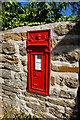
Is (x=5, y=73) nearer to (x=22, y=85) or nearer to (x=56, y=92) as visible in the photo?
(x=22, y=85)

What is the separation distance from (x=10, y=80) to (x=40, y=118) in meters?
0.82

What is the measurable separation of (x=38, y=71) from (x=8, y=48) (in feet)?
2.08

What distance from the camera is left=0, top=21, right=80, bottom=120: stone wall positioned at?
126 cm

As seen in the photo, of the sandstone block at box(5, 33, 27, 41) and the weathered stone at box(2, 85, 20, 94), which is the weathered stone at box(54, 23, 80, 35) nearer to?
the sandstone block at box(5, 33, 27, 41)

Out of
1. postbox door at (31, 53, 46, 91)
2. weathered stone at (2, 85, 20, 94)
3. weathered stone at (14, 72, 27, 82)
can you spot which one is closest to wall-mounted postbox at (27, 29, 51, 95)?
postbox door at (31, 53, 46, 91)

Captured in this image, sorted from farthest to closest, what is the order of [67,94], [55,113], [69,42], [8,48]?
[8,48]
[55,113]
[67,94]
[69,42]

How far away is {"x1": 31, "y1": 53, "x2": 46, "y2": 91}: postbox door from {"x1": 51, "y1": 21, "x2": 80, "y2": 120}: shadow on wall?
0.65 feet

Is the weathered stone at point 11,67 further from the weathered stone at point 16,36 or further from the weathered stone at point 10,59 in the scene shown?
the weathered stone at point 16,36

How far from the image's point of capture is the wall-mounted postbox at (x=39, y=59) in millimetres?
1335

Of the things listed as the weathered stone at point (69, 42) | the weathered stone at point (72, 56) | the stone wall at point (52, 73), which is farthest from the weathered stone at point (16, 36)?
the weathered stone at point (72, 56)

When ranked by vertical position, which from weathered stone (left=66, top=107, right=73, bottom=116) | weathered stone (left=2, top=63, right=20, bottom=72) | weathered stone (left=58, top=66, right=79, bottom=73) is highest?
weathered stone (left=58, top=66, right=79, bottom=73)

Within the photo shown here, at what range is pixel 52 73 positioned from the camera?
1.40 meters

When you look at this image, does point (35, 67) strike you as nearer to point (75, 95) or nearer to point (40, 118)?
point (75, 95)

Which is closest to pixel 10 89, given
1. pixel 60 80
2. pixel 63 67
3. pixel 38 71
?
→ pixel 38 71
